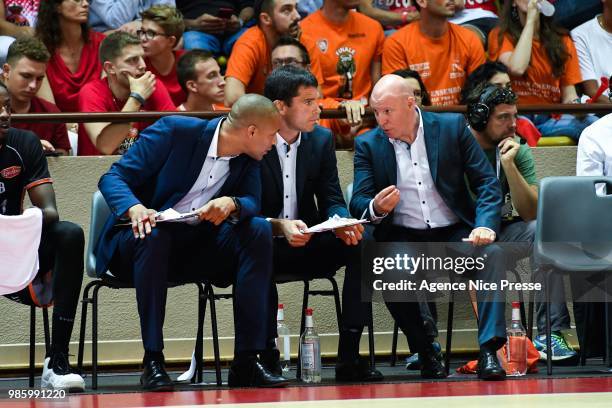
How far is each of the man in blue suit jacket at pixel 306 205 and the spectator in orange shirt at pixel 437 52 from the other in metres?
1.81

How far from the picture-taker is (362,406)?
12.2ft

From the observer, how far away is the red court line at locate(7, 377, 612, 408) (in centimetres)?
401

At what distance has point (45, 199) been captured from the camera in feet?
15.5

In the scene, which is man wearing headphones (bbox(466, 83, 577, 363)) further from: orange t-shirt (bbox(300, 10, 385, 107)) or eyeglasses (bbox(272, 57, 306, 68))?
orange t-shirt (bbox(300, 10, 385, 107))

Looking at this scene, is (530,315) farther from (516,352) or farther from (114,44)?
(114,44)

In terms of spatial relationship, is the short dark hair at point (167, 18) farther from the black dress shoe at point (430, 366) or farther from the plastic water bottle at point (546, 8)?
the black dress shoe at point (430, 366)

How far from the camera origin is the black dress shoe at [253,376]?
4.46 meters

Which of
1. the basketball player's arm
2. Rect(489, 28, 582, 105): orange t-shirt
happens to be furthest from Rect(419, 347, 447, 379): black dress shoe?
A: Rect(489, 28, 582, 105): orange t-shirt

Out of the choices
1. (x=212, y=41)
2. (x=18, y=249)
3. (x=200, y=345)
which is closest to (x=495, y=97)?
(x=200, y=345)

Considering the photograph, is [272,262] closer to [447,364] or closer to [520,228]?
[447,364]

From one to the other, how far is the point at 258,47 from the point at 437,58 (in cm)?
118

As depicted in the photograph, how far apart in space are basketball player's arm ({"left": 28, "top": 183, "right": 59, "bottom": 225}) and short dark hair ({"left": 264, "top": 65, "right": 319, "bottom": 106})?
3.64ft

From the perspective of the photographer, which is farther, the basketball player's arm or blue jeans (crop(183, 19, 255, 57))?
blue jeans (crop(183, 19, 255, 57))

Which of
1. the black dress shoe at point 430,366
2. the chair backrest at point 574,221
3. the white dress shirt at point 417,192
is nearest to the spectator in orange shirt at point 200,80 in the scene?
the white dress shirt at point 417,192
